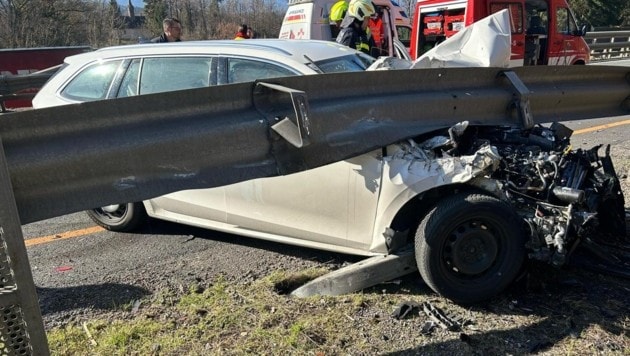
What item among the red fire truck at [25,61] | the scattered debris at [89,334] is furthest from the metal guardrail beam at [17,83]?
the scattered debris at [89,334]

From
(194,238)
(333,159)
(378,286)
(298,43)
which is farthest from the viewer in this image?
(194,238)

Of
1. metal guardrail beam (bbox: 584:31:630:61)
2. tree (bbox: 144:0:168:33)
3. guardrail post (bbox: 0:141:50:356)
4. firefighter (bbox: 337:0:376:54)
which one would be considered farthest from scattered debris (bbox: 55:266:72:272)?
tree (bbox: 144:0:168:33)

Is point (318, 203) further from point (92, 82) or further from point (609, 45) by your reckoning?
point (609, 45)

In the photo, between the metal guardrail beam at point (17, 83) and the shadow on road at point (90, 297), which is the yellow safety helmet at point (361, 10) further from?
the metal guardrail beam at point (17, 83)

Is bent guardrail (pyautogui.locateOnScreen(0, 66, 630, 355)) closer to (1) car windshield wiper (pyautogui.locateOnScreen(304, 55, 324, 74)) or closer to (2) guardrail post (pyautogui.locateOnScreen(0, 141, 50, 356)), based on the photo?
(2) guardrail post (pyautogui.locateOnScreen(0, 141, 50, 356))

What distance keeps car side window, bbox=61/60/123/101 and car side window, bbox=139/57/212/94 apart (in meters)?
0.34

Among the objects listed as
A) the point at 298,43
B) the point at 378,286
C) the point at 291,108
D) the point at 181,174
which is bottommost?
the point at 378,286

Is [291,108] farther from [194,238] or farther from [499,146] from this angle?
[194,238]

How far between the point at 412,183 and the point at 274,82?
109 cm

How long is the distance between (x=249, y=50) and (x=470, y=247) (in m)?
2.19

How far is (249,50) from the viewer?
13.3 ft

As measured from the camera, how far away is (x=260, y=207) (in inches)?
155

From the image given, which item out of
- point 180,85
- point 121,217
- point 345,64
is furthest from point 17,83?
point 345,64

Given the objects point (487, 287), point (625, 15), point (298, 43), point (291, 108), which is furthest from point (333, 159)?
point (625, 15)
